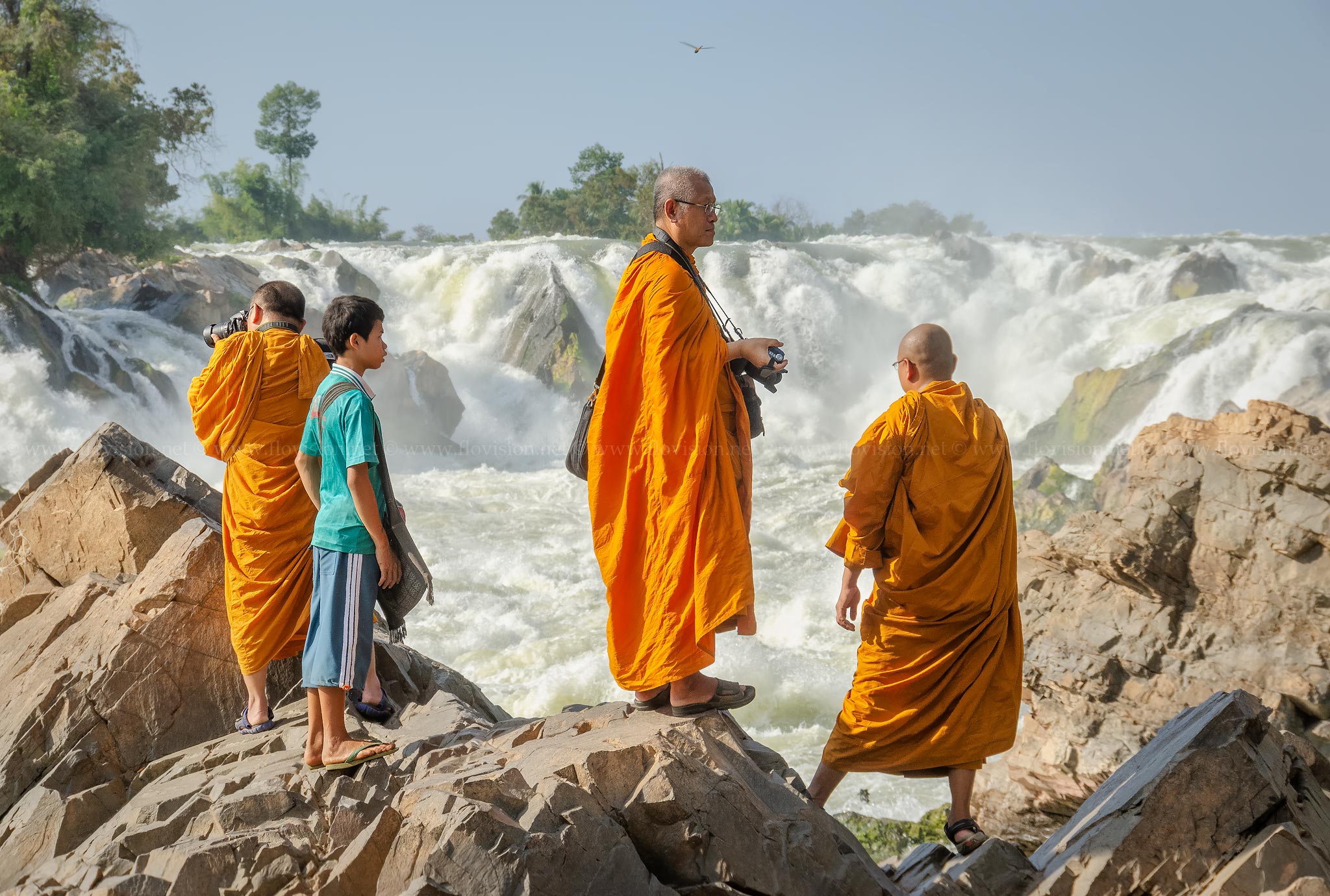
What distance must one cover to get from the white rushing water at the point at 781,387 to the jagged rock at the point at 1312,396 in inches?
33.2

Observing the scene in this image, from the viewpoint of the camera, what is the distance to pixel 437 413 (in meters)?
20.5

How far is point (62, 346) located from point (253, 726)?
1427 centimetres

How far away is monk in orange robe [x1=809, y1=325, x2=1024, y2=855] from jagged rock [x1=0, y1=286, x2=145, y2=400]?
14.7 meters

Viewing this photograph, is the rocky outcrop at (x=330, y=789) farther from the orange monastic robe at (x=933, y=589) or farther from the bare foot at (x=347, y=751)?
the orange monastic robe at (x=933, y=589)

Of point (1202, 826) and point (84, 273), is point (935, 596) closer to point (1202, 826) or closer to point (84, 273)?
point (1202, 826)

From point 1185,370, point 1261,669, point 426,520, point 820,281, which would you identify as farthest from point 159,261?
point 1261,669

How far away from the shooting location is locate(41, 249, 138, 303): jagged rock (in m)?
21.1

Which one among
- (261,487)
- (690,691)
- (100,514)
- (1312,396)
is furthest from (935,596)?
(1312,396)

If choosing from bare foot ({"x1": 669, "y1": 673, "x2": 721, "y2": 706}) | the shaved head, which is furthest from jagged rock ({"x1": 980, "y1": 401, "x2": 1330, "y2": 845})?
bare foot ({"x1": 669, "y1": 673, "x2": 721, "y2": 706})

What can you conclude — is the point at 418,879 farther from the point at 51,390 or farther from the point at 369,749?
the point at 51,390

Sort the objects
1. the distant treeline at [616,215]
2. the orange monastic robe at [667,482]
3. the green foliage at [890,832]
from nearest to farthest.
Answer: the orange monastic robe at [667,482] < the green foliage at [890,832] < the distant treeline at [616,215]

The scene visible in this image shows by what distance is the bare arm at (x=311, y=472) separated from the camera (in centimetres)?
355

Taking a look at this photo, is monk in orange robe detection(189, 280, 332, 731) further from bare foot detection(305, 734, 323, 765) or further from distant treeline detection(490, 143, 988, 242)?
distant treeline detection(490, 143, 988, 242)

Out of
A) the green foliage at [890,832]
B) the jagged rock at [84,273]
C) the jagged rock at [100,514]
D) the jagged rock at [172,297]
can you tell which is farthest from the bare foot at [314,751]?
the jagged rock at [84,273]
